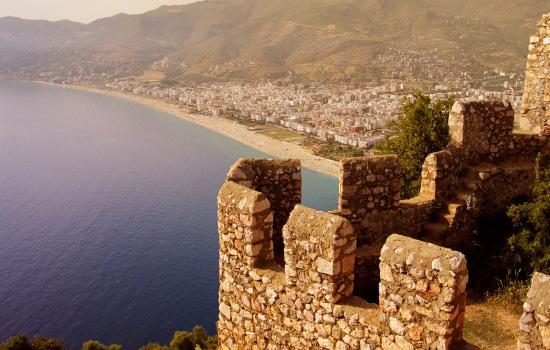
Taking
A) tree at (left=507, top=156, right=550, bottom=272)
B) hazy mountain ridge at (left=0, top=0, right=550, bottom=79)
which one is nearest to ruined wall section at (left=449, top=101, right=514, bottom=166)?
tree at (left=507, top=156, right=550, bottom=272)

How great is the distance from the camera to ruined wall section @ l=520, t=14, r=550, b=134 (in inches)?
319

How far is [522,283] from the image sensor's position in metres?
6.20

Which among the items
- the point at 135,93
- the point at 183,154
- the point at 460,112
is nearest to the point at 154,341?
the point at 460,112

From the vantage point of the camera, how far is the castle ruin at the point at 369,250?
10.5 ft

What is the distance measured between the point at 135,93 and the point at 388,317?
150m

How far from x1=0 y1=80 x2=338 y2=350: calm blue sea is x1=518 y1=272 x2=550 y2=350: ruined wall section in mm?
30410

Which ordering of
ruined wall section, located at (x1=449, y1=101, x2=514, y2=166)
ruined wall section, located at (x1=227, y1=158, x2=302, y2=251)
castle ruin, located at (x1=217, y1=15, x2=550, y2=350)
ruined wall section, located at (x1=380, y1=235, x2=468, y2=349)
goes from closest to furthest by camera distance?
ruined wall section, located at (x1=380, y1=235, x2=468, y2=349)
castle ruin, located at (x1=217, y1=15, x2=550, y2=350)
ruined wall section, located at (x1=227, y1=158, x2=302, y2=251)
ruined wall section, located at (x1=449, y1=101, x2=514, y2=166)

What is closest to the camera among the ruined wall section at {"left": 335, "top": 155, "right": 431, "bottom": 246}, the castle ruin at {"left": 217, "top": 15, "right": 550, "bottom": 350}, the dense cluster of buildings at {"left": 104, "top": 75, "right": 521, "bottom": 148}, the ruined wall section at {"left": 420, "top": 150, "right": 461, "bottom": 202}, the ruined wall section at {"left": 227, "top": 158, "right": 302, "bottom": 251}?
the castle ruin at {"left": 217, "top": 15, "right": 550, "bottom": 350}

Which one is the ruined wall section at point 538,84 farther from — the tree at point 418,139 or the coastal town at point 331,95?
the coastal town at point 331,95

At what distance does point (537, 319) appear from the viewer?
283 cm

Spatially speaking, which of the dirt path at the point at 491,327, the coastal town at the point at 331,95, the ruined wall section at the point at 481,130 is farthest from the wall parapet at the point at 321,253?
the coastal town at the point at 331,95

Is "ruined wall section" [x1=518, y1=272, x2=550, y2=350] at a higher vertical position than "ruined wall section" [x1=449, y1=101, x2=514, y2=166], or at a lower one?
lower

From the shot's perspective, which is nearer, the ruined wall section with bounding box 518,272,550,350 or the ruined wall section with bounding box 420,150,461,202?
the ruined wall section with bounding box 518,272,550,350

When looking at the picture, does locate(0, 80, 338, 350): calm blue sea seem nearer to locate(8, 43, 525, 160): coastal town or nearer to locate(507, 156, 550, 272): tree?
locate(8, 43, 525, 160): coastal town
